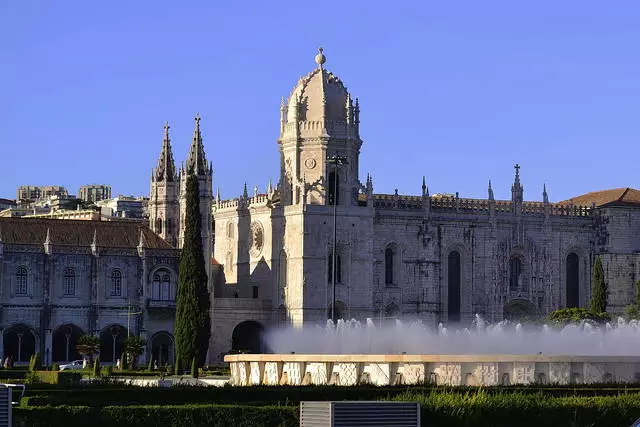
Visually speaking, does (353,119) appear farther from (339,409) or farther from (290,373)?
(339,409)

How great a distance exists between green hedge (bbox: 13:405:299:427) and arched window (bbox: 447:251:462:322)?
216 feet

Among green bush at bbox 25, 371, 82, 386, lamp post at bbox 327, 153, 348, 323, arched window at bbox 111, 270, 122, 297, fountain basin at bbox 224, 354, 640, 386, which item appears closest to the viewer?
fountain basin at bbox 224, 354, 640, 386

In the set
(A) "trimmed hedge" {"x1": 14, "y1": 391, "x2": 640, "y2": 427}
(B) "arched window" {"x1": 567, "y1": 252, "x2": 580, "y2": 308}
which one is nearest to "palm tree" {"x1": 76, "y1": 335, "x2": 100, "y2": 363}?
(B) "arched window" {"x1": 567, "y1": 252, "x2": 580, "y2": 308}

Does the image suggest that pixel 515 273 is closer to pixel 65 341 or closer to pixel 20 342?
pixel 65 341

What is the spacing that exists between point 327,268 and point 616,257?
21505 millimetres

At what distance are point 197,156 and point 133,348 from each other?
17.4m

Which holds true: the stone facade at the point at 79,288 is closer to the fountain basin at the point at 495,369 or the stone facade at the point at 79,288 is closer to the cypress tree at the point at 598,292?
the cypress tree at the point at 598,292

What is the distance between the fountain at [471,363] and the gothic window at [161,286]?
62.8 ft

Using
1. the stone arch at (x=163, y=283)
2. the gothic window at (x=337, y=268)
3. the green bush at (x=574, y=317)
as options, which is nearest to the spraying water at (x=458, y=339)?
the green bush at (x=574, y=317)

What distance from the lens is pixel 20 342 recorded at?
8931cm

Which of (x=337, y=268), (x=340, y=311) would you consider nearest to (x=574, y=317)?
(x=340, y=311)

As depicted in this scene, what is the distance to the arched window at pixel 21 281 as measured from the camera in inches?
3526

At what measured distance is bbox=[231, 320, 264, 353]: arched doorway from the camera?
96.8 meters

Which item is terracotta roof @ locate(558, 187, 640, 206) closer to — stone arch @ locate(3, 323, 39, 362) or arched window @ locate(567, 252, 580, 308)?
arched window @ locate(567, 252, 580, 308)
